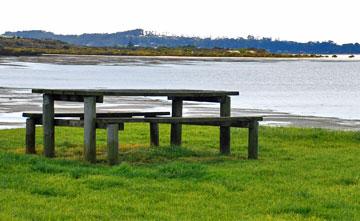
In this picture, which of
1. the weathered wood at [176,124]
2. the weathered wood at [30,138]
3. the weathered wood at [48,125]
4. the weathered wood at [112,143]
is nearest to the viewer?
the weathered wood at [112,143]

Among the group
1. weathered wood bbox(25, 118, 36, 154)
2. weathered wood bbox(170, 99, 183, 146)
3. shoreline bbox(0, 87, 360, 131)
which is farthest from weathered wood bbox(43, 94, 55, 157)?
shoreline bbox(0, 87, 360, 131)

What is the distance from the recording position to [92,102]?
13789 millimetres

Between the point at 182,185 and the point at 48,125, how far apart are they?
443cm

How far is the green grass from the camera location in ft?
31.2

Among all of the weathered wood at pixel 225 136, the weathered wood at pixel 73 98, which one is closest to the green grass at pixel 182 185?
the weathered wood at pixel 225 136

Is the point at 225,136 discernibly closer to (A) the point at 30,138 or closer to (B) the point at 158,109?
(A) the point at 30,138

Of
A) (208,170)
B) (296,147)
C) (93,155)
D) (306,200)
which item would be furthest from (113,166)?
(296,147)

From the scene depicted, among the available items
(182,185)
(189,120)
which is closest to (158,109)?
(189,120)

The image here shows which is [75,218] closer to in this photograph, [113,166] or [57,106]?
[113,166]

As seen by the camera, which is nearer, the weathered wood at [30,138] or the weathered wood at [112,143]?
the weathered wood at [112,143]

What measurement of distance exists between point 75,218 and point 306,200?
321cm

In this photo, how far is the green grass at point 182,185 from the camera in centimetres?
950

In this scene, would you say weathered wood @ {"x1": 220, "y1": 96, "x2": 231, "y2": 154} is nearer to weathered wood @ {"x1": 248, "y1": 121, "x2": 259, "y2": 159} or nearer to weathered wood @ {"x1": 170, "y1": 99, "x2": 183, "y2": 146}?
weathered wood @ {"x1": 248, "y1": 121, "x2": 259, "y2": 159}

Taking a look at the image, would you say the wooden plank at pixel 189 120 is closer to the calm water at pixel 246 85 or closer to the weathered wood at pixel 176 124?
the weathered wood at pixel 176 124
